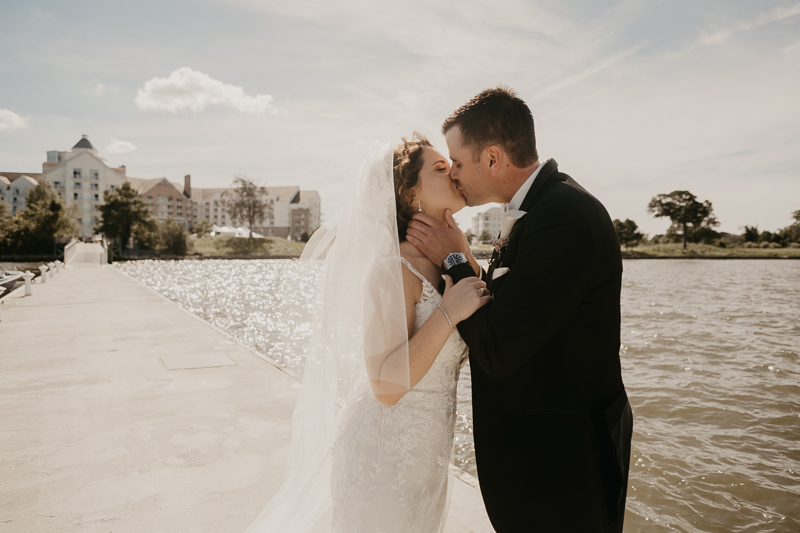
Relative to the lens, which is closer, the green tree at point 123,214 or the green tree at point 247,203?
the green tree at point 123,214

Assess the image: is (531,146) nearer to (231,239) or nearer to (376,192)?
(376,192)

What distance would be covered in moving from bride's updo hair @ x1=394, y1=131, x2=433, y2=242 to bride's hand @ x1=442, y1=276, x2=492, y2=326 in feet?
1.72

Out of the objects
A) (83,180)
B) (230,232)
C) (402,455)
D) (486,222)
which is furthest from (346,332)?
(486,222)

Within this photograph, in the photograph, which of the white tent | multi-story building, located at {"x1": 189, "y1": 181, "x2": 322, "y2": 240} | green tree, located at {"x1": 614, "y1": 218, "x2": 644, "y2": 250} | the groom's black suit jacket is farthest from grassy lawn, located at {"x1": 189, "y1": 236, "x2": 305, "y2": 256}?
the groom's black suit jacket

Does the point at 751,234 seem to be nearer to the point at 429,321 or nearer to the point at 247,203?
the point at 247,203

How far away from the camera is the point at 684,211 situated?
3317 inches

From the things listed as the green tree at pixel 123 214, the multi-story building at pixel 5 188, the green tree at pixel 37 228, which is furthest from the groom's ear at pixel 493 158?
the multi-story building at pixel 5 188

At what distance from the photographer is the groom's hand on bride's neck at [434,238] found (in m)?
2.12

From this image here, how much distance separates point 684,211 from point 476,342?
315 feet

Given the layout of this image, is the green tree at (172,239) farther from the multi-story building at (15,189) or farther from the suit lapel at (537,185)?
the suit lapel at (537,185)

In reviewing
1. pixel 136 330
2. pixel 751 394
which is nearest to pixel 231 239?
pixel 136 330

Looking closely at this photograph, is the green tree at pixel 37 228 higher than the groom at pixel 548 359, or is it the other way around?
the green tree at pixel 37 228

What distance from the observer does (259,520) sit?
275 centimetres

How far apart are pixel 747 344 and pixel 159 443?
14.8 m
